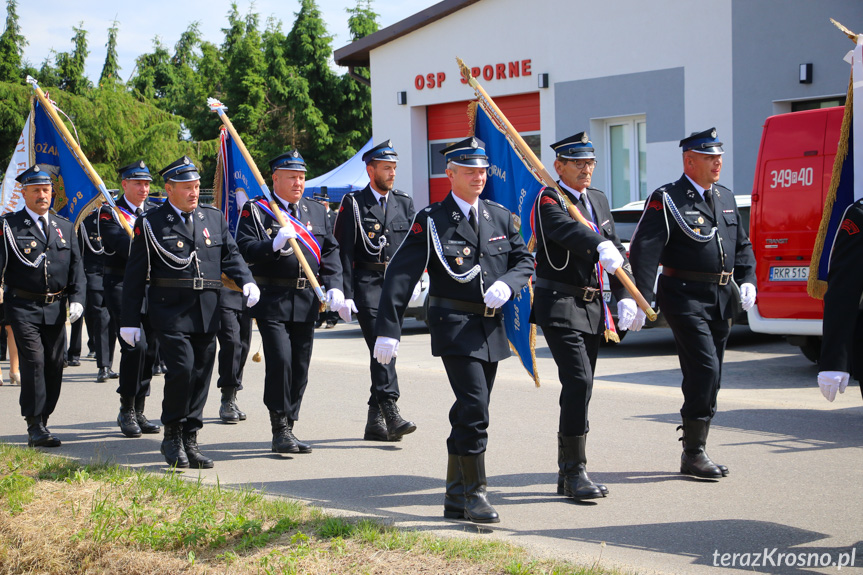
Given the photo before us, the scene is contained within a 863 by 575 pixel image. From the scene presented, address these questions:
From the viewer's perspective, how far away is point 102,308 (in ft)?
39.7


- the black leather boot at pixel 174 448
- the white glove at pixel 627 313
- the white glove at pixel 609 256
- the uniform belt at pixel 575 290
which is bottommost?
the black leather boot at pixel 174 448

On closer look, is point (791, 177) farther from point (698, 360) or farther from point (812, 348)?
point (698, 360)

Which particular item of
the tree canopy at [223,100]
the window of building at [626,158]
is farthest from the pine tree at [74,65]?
the window of building at [626,158]

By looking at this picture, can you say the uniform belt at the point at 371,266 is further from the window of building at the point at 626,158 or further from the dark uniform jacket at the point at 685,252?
the window of building at the point at 626,158

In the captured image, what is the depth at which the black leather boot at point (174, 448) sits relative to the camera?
7.17m

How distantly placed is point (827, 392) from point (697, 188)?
2206mm

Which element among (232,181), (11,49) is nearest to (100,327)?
(232,181)

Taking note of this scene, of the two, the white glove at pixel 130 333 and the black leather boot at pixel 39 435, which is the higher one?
the white glove at pixel 130 333

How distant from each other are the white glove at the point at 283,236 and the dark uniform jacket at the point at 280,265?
6 centimetres

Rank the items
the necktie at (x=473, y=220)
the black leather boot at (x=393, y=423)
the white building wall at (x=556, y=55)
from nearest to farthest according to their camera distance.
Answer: the necktie at (x=473, y=220) → the black leather boot at (x=393, y=423) → the white building wall at (x=556, y=55)

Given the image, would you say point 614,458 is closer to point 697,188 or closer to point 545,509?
point 545,509

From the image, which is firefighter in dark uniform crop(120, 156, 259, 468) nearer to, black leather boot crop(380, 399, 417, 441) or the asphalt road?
the asphalt road

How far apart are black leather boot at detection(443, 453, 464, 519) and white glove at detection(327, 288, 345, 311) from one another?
2.18 meters

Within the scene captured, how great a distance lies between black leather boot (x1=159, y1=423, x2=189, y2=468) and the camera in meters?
7.17
